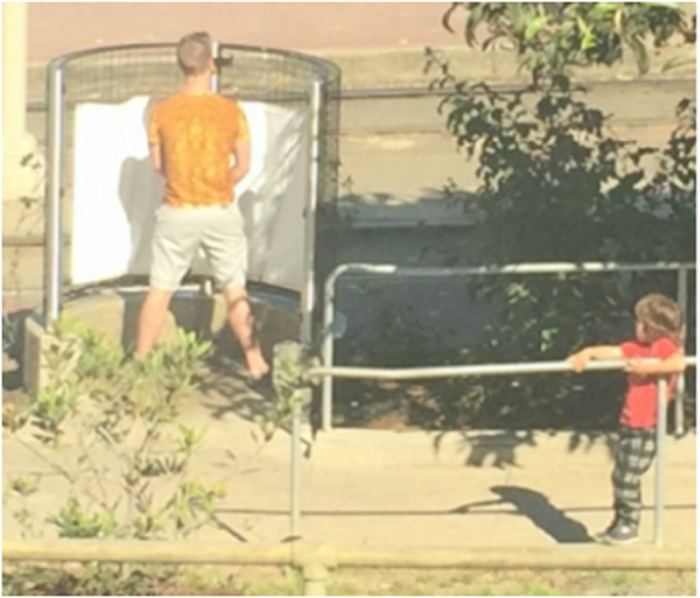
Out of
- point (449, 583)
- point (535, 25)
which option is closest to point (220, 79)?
point (535, 25)

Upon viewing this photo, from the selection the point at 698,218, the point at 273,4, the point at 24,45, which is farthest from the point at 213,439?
the point at 273,4

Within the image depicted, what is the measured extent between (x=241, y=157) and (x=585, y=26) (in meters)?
2.71

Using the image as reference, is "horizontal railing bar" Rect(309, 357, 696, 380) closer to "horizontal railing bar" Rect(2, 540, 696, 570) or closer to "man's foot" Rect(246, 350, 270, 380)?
"horizontal railing bar" Rect(2, 540, 696, 570)

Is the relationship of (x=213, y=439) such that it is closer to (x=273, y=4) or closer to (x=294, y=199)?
(x=294, y=199)

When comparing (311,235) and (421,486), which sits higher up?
(311,235)

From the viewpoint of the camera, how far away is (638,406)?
29.8 feet

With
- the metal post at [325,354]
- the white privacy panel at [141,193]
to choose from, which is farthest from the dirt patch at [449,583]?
the white privacy panel at [141,193]

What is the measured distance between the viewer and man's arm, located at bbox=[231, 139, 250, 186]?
11.3 metres

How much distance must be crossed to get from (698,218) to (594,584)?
9.04 ft

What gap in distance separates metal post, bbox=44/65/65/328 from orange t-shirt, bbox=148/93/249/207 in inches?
17.7

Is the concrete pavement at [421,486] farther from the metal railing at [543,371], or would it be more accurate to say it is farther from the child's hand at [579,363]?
the child's hand at [579,363]

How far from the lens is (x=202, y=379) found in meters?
11.6

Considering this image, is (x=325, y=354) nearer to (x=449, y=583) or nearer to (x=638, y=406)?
(x=638, y=406)

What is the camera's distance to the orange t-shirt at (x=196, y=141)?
11.2 m
